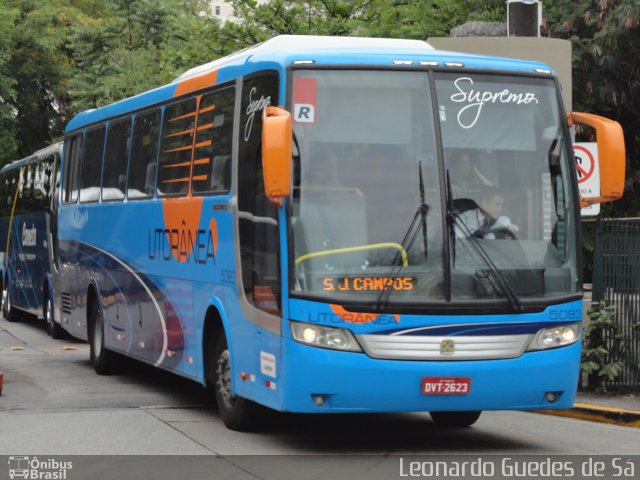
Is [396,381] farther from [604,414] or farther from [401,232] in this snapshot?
[604,414]

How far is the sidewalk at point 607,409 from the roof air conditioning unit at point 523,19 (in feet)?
15.5

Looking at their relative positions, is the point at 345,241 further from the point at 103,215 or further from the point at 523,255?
the point at 103,215

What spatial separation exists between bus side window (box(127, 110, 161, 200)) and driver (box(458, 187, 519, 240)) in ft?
16.8

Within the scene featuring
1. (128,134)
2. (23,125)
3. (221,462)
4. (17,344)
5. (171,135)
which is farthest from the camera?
(23,125)

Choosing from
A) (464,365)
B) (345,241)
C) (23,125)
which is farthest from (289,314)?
(23,125)

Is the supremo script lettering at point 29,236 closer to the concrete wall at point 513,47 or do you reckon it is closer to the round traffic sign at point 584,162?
the concrete wall at point 513,47

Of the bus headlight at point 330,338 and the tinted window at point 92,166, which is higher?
the tinted window at point 92,166

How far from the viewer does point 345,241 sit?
984 centimetres

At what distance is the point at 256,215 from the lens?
1064 centimetres

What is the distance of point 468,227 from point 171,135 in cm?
474

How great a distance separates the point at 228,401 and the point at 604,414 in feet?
12.7

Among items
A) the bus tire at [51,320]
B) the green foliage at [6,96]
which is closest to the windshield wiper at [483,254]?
the bus tire at [51,320]

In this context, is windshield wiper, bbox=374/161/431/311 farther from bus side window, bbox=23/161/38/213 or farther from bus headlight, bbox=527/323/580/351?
bus side window, bbox=23/161/38/213

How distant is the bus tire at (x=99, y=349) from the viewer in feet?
55.3
